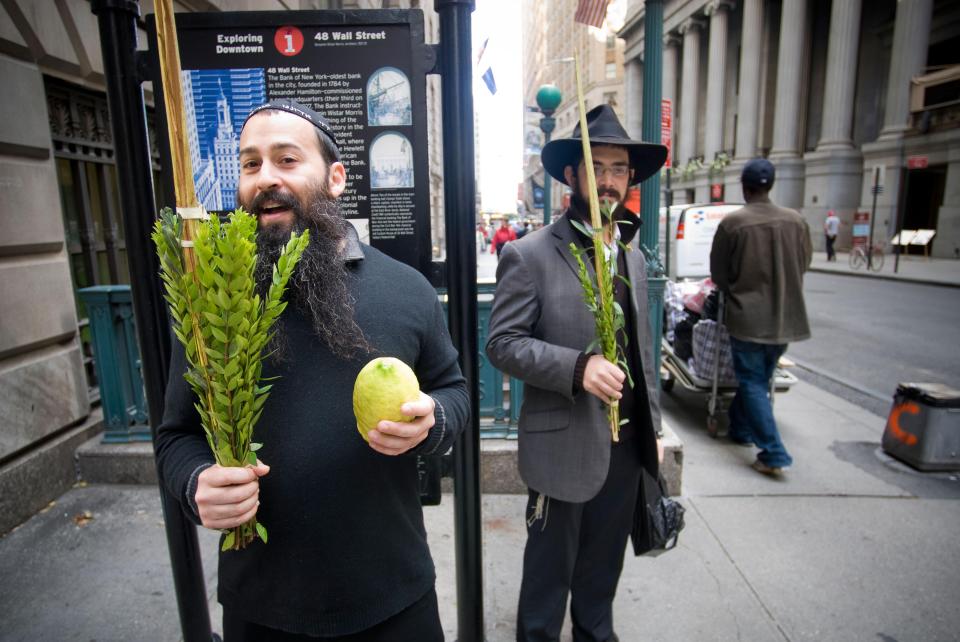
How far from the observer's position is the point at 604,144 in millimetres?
2314

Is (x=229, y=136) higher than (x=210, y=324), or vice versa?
(x=229, y=136)

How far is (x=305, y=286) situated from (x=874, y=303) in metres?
14.9

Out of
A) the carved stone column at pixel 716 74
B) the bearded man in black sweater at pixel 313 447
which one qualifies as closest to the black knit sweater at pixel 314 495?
the bearded man in black sweater at pixel 313 447

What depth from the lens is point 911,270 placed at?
18500 mm

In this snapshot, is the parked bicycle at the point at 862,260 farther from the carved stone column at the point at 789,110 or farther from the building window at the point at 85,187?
the building window at the point at 85,187

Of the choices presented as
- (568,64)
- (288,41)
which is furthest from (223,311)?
(568,64)

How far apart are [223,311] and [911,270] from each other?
2274cm

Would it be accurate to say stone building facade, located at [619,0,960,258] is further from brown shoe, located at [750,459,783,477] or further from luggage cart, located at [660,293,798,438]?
brown shoe, located at [750,459,783,477]

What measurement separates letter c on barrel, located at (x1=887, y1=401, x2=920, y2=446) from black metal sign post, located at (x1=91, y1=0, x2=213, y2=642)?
497 cm

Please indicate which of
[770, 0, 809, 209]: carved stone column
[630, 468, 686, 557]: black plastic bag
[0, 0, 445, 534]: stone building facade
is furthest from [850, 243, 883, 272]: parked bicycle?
[0, 0, 445, 534]: stone building facade

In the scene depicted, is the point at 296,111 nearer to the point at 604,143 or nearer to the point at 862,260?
the point at 604,143

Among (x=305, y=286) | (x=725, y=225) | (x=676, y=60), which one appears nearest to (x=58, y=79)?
(x=305, y=286)

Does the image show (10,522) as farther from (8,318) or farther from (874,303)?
(874,303)

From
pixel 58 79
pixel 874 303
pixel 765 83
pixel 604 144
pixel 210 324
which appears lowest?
pixel 874 303
